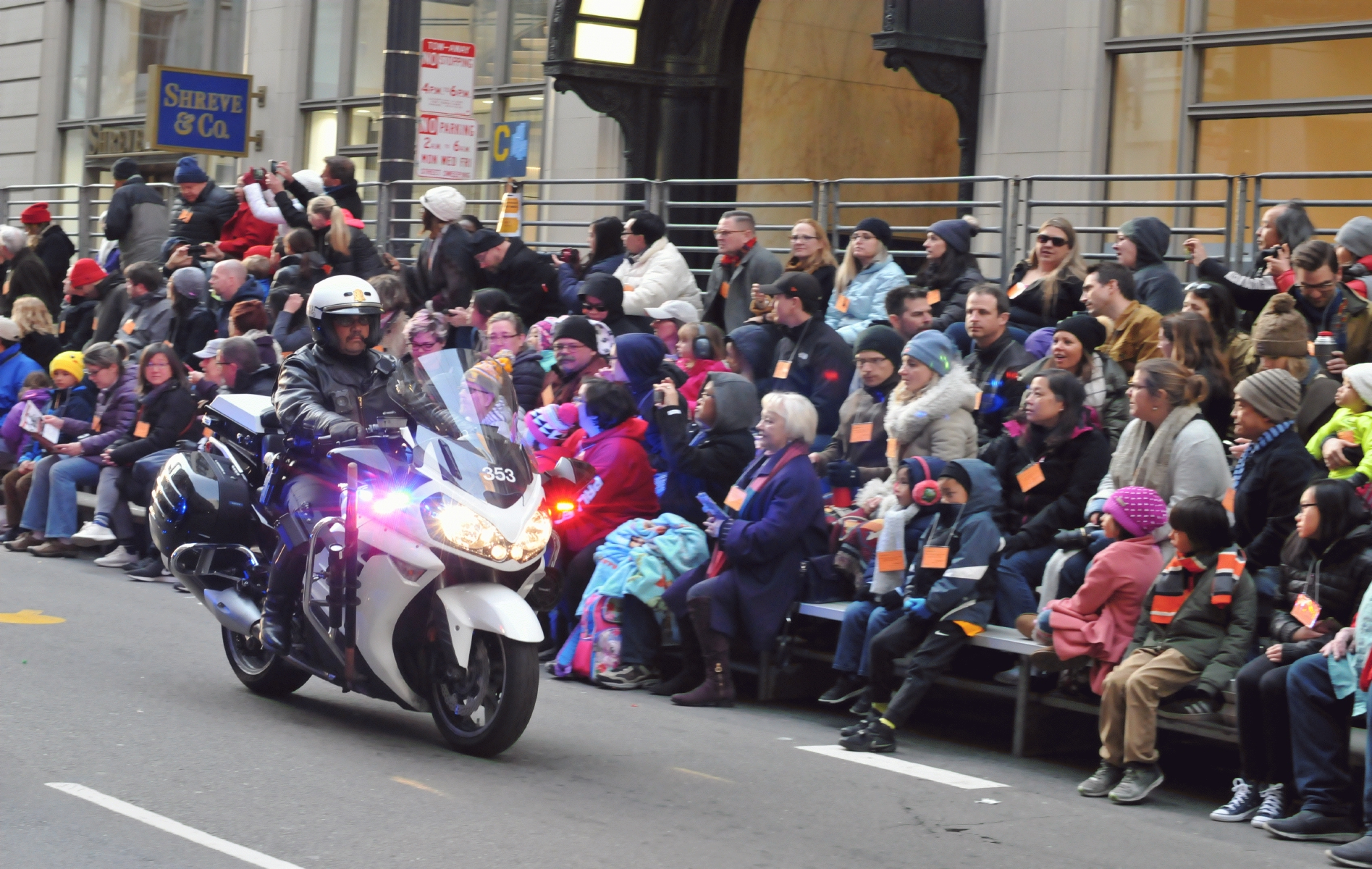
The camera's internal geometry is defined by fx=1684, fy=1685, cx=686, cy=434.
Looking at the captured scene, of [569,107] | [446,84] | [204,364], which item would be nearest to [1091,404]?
[446,84]

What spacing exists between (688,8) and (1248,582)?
417 inches

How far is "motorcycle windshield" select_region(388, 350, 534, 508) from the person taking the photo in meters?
7.31

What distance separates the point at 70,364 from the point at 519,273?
3953 mm

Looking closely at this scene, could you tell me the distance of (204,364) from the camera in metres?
13.4

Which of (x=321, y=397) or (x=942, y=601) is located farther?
(x=942, y=601)

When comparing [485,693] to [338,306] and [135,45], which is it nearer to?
[338,306]

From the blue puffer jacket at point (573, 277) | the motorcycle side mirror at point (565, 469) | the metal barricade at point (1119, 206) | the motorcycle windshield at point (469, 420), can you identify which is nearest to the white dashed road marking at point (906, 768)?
the motorcycle side mirror at point (565, 469)

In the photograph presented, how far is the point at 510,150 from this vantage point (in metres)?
18.9

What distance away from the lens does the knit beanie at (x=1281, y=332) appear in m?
8.78

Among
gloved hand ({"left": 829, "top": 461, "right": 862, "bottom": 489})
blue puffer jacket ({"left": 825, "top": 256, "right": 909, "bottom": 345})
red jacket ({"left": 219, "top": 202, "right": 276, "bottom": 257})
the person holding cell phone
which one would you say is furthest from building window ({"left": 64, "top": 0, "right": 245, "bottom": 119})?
the person holding cell phone

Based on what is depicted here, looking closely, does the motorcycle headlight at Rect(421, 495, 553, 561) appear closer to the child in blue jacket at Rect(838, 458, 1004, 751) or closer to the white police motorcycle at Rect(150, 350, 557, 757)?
the white police motorcycle at Rect(150, 350, 557, 757)

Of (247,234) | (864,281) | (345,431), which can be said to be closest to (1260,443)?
(864,281)

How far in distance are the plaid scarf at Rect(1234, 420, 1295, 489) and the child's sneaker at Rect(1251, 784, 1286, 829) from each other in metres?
1.64

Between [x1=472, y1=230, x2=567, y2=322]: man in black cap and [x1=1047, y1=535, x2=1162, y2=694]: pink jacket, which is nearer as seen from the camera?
[x1=1047, y1=535, x2=1162, y2=694]: pink jacket
